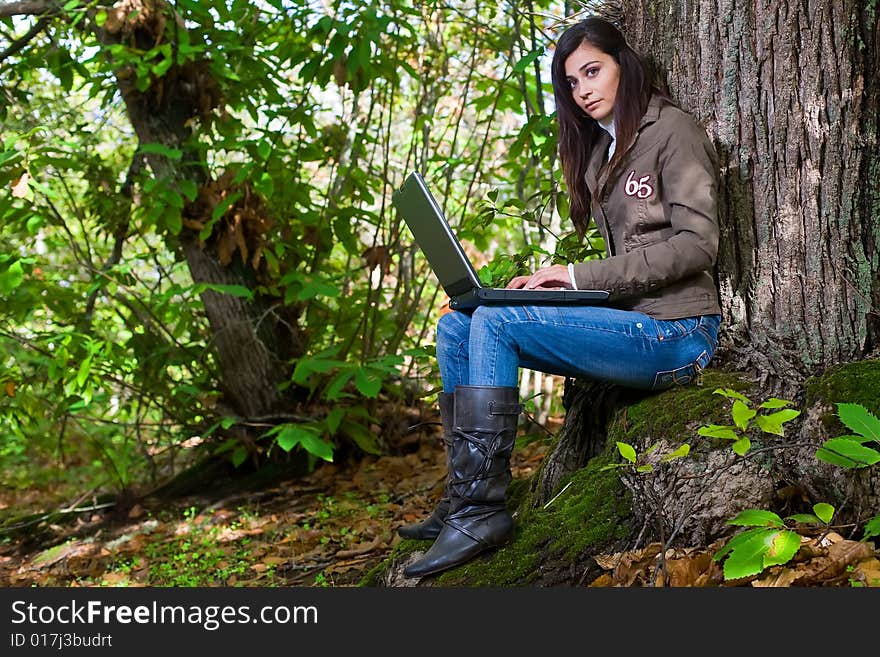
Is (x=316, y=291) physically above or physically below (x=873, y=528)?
above

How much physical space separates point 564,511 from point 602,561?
270 mm

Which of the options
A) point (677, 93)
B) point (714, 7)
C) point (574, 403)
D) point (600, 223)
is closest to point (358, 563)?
point (574, 403)

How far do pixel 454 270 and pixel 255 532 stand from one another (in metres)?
2.53

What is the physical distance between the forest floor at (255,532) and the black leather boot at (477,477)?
1.17 m

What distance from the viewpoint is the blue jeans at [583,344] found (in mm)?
2650

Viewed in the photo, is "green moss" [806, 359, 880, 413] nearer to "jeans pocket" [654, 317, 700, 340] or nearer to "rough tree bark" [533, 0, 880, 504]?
"rough tree bark" [533, 0, 880, 504]

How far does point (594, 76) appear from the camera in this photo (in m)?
2.96

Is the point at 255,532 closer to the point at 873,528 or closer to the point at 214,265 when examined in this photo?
the point at 214,265

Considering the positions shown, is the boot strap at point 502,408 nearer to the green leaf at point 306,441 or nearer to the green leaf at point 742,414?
the green leaf at point 742,414

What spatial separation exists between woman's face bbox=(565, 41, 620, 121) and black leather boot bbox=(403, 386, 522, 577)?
102cm

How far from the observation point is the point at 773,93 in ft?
9.30

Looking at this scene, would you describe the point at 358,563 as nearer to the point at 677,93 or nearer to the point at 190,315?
the point at 190,315

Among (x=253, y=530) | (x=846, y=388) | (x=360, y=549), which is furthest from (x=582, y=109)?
(x=253, y=530)

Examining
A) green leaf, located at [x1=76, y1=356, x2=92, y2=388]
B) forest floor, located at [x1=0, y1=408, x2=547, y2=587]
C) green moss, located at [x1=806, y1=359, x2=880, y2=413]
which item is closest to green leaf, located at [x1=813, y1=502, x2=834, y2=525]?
green moss, located at [x1=806, y1=359, x2=880, y2=413]
